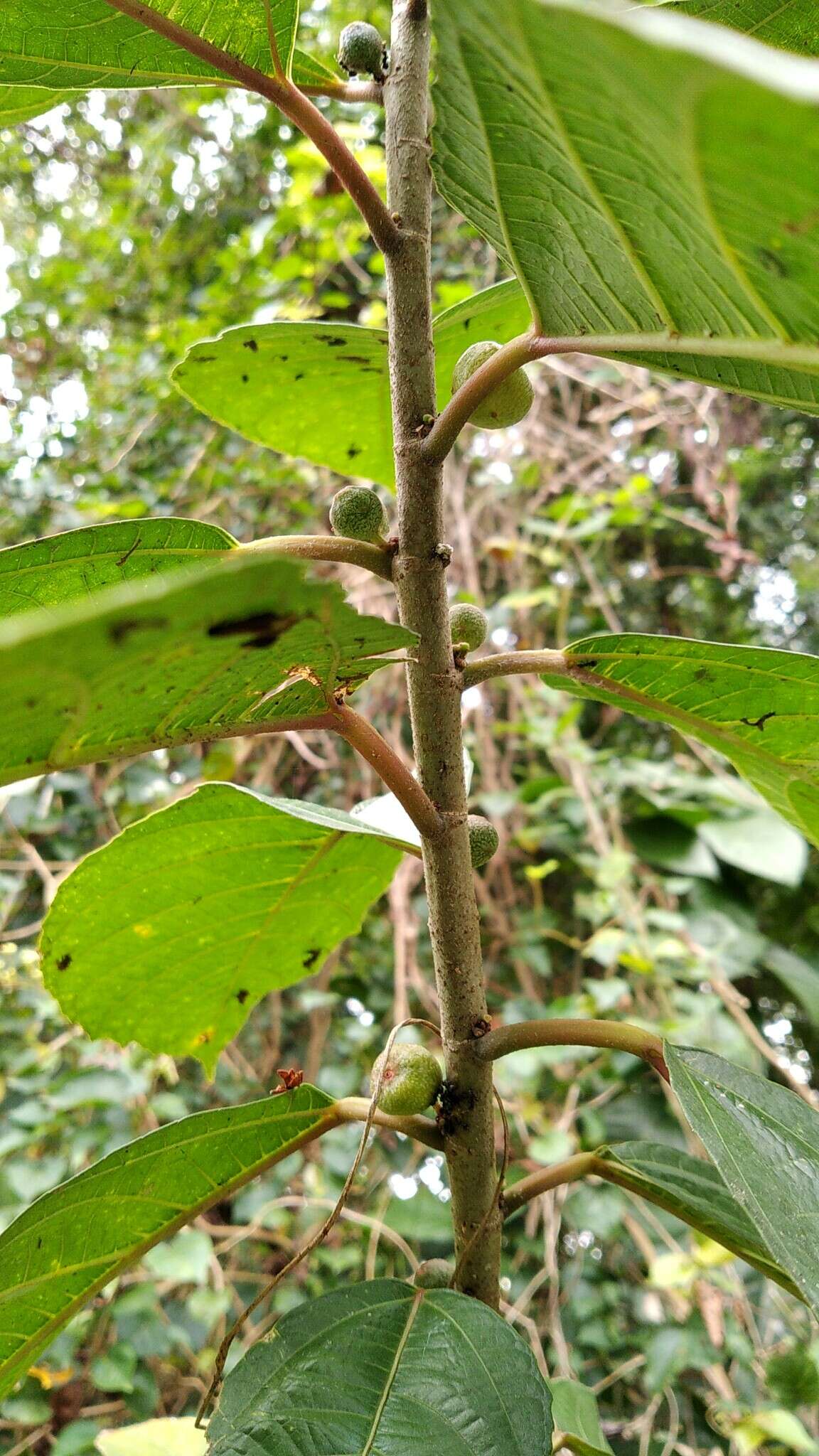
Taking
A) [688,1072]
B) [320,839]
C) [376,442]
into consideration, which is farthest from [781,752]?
[376,442]

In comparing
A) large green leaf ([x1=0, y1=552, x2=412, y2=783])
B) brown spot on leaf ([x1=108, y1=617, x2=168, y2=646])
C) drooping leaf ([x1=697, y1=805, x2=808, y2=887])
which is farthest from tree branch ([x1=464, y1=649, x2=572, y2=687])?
drooping leaf ([x1=697, y1=805, x2=808, y2=887])

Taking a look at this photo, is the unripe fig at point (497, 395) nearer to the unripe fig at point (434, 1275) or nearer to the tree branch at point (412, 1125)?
the tree branch at point (412, 1125)

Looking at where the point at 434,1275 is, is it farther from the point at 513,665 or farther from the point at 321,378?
the point at 321,378

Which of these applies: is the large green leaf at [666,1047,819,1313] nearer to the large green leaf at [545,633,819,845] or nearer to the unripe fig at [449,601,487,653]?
the large green leaf at [545,633,819,845]

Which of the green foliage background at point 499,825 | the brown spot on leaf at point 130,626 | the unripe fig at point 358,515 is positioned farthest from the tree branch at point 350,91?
the green foliage background at point 499,825

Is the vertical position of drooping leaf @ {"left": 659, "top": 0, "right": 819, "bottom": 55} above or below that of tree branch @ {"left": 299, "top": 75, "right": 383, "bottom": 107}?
below

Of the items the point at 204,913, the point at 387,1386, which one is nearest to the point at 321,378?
the point at 204,913

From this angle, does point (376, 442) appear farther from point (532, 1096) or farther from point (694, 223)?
point (532, 1096)
